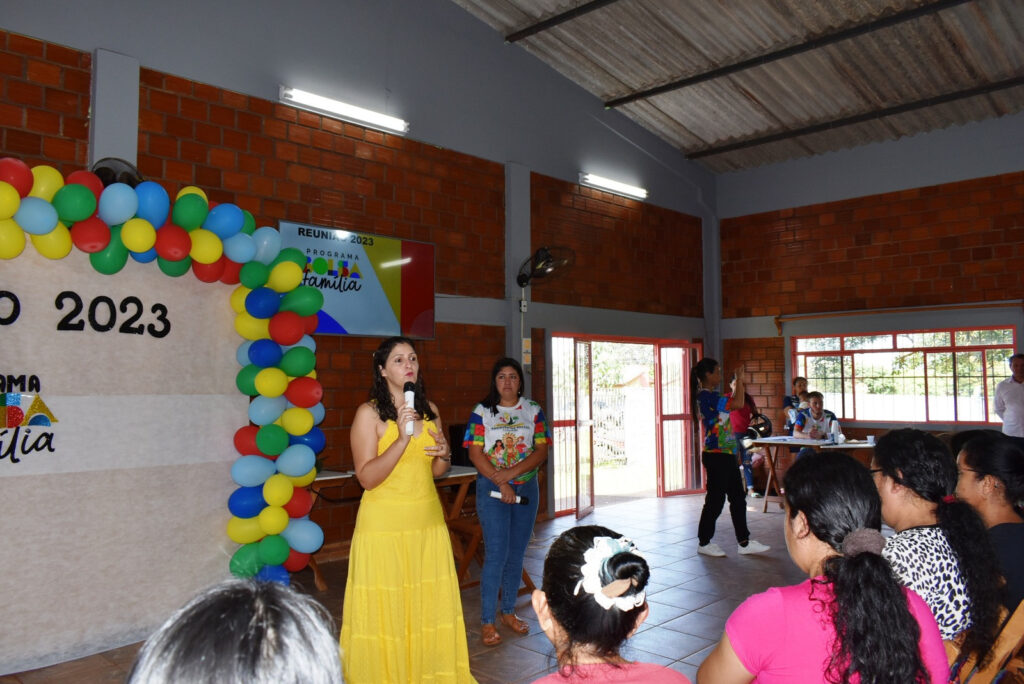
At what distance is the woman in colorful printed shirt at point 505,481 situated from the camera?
148 inches

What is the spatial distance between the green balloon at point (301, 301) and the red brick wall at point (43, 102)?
1.73 m

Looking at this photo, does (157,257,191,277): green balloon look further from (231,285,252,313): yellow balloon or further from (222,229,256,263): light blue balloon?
(231,285,252,313): yellow balloon

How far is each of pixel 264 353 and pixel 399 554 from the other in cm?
182

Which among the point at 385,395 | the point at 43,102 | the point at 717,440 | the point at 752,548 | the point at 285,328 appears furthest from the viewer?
the point at 752,548

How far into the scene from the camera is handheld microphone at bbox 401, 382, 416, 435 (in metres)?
2.54

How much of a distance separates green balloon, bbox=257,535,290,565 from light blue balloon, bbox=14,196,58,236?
1.89 metres

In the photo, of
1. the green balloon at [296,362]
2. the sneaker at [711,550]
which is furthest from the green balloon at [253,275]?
the sneaker at [711,550]

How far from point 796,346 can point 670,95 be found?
348 centimetres

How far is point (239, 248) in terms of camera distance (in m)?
3.89

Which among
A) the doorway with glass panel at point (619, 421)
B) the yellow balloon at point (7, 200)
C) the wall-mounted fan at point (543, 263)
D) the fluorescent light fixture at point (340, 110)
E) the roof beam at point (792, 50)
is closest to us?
the yellow balloon at point (7, 200)

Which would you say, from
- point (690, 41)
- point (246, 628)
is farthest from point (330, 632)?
point (690, 41)

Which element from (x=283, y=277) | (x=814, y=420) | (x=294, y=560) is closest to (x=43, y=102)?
(x=283, y=277)

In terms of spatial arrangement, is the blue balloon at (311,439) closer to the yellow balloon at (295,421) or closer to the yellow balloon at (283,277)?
the yellow balloon at (295,421)

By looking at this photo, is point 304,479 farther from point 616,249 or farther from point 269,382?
point 616,249
